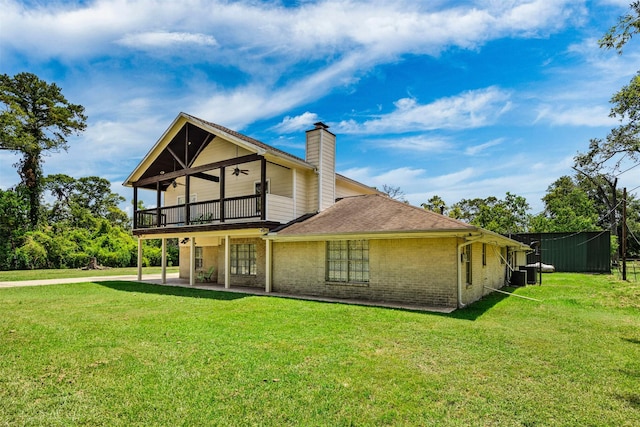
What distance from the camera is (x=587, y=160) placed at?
33.5 m

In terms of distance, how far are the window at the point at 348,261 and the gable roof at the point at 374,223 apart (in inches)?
22.8

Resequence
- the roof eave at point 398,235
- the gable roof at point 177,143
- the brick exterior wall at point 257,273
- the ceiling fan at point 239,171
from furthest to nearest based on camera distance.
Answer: the ceiling fan at point 239,171 → the brick exterior wall at point 257,273 → the gable roof at point 177,143 → the roof eave at point 398,235

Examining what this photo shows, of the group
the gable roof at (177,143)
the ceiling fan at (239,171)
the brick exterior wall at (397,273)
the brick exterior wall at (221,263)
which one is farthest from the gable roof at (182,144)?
the brick exterior wall at (397,273)

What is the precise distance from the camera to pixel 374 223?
10961mm

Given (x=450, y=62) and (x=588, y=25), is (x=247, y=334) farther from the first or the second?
(x=450, y=62)

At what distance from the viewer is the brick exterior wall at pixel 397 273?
963 centimetres

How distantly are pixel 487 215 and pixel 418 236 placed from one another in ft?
115

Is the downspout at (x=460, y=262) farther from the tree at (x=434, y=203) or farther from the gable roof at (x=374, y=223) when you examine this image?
the tree at (x=434, y=203)

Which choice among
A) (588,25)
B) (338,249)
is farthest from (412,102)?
(338,249)

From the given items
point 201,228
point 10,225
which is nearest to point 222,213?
point 201,228

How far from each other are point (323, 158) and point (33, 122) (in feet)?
90.3

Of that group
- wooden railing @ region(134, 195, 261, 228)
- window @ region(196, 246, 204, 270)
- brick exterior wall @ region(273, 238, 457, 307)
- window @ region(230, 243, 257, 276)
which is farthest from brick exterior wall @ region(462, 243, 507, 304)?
window @ region(196, 246, 204, 270)

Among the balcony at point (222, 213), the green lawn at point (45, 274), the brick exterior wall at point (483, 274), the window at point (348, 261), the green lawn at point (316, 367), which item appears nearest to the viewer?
the green lawn at point (316, 367)

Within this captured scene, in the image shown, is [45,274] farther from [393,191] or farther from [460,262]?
[393,191]
